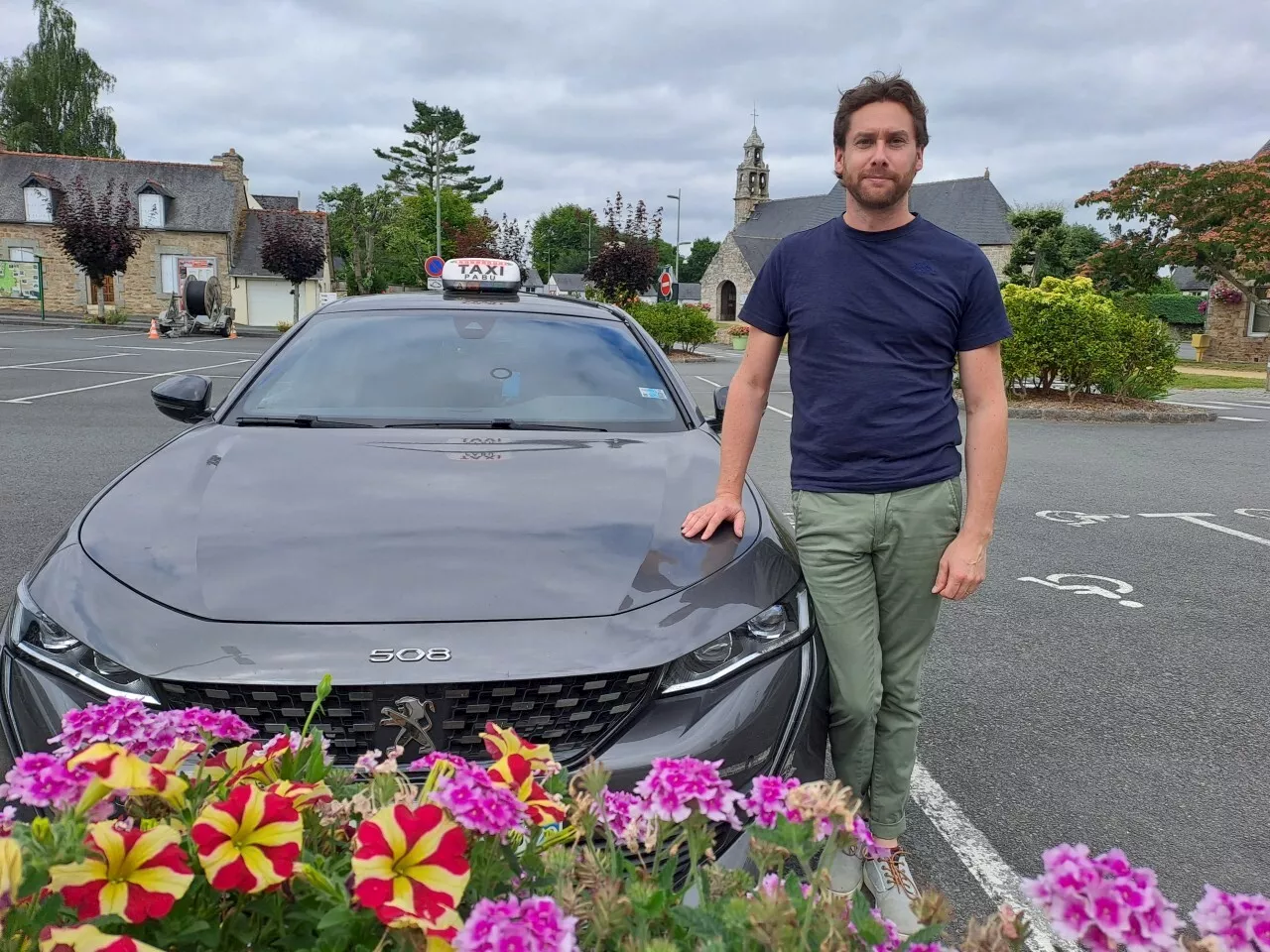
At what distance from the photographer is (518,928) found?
0.90 meters

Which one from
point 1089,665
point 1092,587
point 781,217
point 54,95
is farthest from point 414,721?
point 781,217

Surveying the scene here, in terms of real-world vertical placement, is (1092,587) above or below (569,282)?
below

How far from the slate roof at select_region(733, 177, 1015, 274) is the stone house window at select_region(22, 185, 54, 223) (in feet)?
124

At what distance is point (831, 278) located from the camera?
246 centimetres

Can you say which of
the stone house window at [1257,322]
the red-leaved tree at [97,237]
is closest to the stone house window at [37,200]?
the red-leaved tree at [97,237]

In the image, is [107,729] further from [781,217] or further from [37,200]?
[781,217]

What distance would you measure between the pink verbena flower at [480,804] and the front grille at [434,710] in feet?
2.89

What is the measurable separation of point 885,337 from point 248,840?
1851 millimetres

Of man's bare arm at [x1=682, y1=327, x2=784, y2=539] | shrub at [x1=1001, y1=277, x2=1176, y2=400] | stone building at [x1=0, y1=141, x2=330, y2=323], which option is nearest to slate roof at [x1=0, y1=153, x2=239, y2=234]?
stone building at [x1=0, y1=141, x2=330, y2=323]

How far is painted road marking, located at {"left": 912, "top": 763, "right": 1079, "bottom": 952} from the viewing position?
251cm

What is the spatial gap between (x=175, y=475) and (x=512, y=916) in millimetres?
2169

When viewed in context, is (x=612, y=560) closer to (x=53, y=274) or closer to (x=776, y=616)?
(x=776, y=616)

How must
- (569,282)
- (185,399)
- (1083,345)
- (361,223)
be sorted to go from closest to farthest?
(185,399)
(1083,345)
(361,223)
(569,282)

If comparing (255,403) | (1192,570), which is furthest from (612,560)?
(1192,570)
